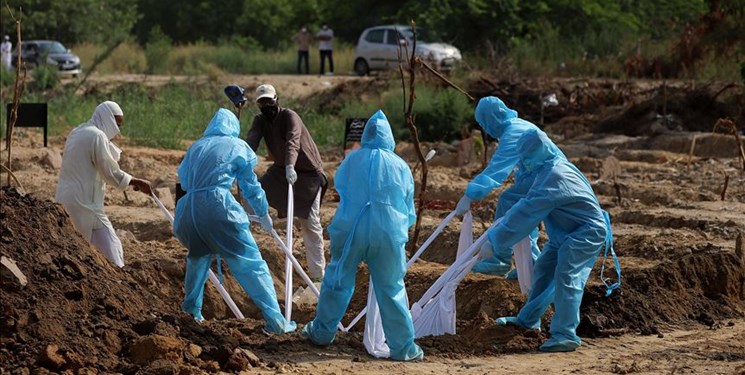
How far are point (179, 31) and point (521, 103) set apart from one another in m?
26.8

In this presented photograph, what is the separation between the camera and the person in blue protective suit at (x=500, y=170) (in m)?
9.92

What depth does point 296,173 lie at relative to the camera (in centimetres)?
1137

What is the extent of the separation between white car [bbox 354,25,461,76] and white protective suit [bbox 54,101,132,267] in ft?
66.7

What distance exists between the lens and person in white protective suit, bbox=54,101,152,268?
395 inches

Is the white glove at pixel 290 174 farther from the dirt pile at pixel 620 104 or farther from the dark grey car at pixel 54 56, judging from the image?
the dark grey car at pixel 54 56

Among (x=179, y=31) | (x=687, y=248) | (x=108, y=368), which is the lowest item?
(x=179, y=31)

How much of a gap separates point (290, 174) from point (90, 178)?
1.54 metres

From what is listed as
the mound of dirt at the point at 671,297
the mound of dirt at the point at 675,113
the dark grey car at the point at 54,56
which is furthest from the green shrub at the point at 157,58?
the mound of dirt at the point at 671,297

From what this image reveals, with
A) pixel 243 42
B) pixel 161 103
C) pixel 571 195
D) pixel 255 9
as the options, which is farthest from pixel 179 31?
pixel 571 195

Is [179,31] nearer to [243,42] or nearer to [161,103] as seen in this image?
[243,42]

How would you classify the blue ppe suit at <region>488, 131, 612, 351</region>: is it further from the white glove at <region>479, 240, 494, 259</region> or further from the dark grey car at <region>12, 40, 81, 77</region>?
the dark grey car at <region>12, 40, 81, 77</region>

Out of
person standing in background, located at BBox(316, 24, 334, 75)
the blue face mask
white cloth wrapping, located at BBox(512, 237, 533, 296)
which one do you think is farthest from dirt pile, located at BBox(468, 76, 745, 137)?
white cloth wrapping, located at BBox(512, 237, 533, 296)

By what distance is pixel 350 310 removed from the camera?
1153 centimetres

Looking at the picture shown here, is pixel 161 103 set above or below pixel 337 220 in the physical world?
below
